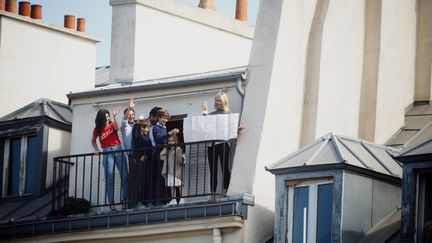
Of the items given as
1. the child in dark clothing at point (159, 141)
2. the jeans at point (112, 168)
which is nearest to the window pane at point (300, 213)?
the child in dark clothing at point (159, 141)

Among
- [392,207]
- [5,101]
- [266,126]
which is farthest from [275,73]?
[5,101]

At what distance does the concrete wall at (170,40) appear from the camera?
47.4 metres

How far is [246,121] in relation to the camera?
40.2m

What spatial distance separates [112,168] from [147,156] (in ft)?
4.03

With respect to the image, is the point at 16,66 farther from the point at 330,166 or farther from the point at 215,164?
the point at 330,166

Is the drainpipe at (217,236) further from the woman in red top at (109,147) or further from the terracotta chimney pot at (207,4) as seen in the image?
the terracotta chimney pot at (207,4)

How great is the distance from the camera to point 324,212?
124 ft

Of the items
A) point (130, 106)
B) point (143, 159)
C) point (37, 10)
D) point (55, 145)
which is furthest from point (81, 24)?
point (143, 159)

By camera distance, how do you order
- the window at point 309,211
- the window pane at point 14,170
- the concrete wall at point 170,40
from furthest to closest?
the concrete wall at point 170,40
the window pane at point 14,170
the window at point 309,211

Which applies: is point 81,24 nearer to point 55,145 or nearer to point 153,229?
point 55,145

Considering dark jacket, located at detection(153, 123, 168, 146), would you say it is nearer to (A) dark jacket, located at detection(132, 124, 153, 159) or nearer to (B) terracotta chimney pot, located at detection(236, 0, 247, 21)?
(A) dark jacket, located at detection(132, 124, 153, 159)

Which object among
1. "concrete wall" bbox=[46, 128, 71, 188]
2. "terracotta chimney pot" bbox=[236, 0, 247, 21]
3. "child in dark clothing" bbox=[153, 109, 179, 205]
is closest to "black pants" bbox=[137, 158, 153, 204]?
"child in dark clothing" bbox=[153, 109, 179, 205]

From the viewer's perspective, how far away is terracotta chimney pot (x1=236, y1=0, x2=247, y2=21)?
2034 inches

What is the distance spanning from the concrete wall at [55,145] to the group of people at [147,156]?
2.48 meters
